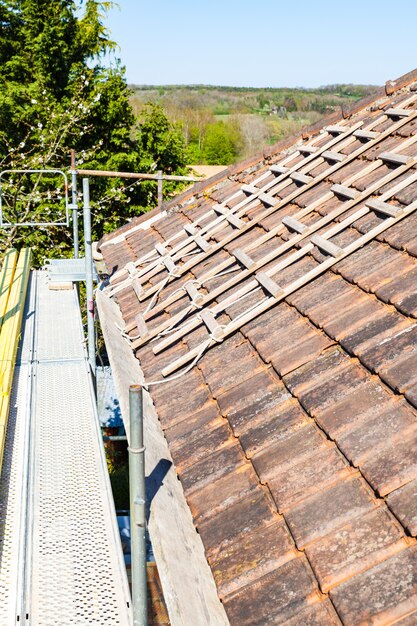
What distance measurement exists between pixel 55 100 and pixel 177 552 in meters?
17.5

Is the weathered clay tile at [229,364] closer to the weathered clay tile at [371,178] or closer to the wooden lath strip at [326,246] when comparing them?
the wooden lath strip at [326,246]

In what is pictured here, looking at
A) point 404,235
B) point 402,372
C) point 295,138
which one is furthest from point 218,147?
point 402,372

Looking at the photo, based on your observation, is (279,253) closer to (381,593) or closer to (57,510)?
(57,510)

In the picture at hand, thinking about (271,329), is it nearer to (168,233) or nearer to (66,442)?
(66,442)

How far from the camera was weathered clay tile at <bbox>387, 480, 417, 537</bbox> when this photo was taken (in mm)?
2037

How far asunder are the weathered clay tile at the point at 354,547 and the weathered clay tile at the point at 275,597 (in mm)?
60

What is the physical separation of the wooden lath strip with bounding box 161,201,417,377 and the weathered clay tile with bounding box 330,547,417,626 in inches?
78.1

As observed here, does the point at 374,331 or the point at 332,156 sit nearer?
the point at 374,331

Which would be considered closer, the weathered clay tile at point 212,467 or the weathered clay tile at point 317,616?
the weathered clay tile at point 317,616

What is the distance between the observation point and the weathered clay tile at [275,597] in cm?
208

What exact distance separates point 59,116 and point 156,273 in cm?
1344

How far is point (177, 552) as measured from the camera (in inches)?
100

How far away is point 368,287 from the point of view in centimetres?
338

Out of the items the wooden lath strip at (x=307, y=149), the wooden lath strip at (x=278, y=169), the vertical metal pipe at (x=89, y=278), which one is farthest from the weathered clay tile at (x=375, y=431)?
the vertical metal pipe at (x=89, y=278)
